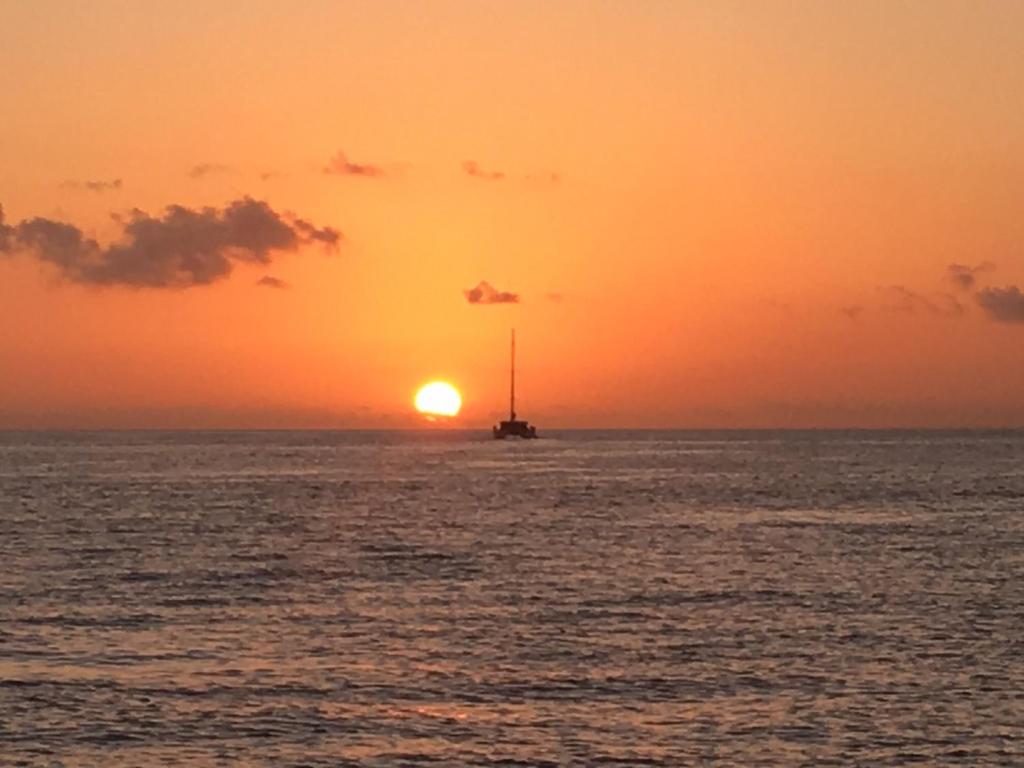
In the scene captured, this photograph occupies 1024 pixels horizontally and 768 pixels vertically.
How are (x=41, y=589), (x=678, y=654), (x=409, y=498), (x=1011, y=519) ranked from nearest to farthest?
1. (x=678, y=654)
2. (x=41, y=589)
3. (x=1011, y=519)
4. (x=409, y=498)

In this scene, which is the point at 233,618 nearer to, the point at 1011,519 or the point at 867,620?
the point at 867,620

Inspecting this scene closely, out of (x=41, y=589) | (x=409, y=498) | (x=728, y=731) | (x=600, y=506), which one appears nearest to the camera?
(x=728, y=731)

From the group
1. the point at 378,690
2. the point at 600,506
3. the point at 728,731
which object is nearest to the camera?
the point at 728,731

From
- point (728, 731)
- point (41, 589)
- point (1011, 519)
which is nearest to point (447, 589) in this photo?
point (41, 589)

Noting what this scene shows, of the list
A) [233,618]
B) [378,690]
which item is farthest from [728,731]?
[233,618]

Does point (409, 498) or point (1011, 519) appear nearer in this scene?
point (1011, 519)

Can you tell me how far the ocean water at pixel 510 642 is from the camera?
36906 millimetres

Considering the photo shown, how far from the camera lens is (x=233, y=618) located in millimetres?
56594

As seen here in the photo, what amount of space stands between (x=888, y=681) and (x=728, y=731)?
7880mm

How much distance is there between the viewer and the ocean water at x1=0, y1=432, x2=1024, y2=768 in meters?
36.9

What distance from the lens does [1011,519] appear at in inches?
4304

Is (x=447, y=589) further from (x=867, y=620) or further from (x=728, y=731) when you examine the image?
(x=728, y=731)

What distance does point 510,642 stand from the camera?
5066 centimetres

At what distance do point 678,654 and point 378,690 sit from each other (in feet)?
32.6
